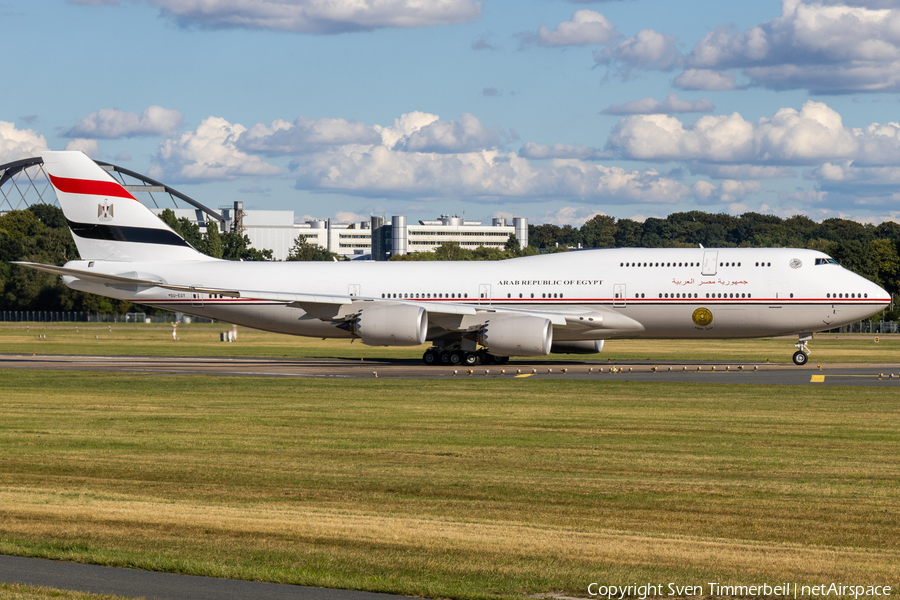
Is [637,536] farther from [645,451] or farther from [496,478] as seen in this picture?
[645,451]

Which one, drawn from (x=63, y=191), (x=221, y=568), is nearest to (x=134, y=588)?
(x=221, y=568)

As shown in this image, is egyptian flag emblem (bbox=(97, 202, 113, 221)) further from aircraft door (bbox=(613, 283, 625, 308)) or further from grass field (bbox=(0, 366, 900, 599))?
aircraft door (bbox=(613, 283, 625, 308))

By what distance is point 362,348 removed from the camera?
58656 mm

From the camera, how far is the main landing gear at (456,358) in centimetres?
4312

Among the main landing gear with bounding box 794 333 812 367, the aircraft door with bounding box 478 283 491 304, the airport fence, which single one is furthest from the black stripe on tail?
the airport fence

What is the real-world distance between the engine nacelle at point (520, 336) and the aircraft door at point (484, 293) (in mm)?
3142

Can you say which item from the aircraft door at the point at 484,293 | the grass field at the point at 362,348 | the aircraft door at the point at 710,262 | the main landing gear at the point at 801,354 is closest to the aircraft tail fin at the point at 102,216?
the grass field at the point at 362,348

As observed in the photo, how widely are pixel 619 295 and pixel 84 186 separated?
966 inches

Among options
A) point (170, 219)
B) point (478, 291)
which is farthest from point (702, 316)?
point (170, 219)

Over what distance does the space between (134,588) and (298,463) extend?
769 centimetres

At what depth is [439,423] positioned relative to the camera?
22234mm

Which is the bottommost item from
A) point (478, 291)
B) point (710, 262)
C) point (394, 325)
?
point (394, 325)
